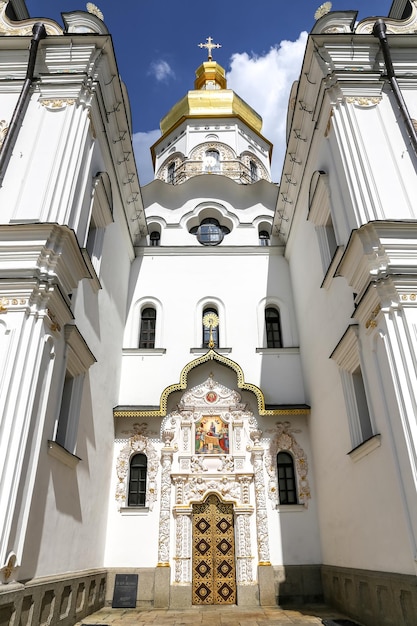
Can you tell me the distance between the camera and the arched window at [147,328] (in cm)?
1229

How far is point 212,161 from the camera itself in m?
17.6

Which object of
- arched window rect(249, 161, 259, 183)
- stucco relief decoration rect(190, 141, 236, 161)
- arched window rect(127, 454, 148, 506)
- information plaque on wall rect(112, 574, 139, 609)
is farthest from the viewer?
arched window rect(249, 161, 259, 183)

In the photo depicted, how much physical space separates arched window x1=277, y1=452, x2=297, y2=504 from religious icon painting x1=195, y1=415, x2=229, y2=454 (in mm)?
1304

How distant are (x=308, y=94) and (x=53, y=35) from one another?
5.30 m

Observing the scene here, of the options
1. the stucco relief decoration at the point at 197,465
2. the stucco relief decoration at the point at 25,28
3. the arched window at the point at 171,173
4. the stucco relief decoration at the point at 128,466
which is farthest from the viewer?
the arched window at the point at 171,173

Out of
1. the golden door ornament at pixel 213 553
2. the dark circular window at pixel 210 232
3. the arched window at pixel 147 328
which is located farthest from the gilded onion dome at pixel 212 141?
the golden door ornament at pixel 213 553

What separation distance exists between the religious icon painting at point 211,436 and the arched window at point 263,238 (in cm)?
597

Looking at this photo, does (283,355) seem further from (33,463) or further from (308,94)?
(33,463)

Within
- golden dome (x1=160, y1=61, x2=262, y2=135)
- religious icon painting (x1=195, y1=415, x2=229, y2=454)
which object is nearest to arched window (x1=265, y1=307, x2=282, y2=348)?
religious icon painting (x1=195, y1=415, x2=229, y2=454)

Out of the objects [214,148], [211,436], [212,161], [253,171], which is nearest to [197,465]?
[211,436]

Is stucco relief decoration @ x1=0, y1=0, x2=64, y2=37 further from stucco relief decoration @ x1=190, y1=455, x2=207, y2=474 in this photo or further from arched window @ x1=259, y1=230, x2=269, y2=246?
stucco relief decoration @ x1=190, y1=455, x2=207, y2=474

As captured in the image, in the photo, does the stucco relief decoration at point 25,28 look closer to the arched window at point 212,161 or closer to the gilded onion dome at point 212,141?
the gilded onion dome at point 212,141

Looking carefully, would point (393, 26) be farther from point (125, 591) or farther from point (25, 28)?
point (125, 591)

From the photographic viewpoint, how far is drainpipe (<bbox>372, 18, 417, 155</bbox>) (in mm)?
7828
